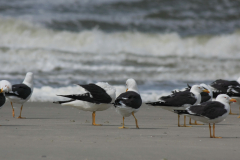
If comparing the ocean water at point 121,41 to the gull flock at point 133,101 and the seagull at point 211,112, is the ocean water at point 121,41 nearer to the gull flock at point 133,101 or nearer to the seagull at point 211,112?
the gull flock at point 133,101

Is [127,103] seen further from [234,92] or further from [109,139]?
[234,92]

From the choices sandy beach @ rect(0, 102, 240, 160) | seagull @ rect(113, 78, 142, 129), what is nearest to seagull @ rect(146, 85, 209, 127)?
sandy beach @ rect(0, 102, 240, 160)

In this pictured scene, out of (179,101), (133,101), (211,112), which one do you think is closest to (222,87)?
(179,101)

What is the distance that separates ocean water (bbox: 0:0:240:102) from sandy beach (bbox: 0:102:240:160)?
316 inches

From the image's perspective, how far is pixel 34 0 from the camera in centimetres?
3288

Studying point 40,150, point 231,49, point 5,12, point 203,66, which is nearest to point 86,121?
point 40,150

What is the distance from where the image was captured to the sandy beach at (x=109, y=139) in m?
5.16

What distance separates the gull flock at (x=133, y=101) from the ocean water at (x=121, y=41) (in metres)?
7.98

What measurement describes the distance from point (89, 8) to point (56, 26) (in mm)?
3861

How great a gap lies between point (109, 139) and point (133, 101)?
168 cm

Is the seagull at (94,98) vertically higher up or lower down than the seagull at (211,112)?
higher up

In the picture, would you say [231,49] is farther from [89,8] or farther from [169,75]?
[89,8]

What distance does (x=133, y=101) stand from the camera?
8.05 metres

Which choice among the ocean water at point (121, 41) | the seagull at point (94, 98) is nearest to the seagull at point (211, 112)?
the seagull at point (94, 98)
